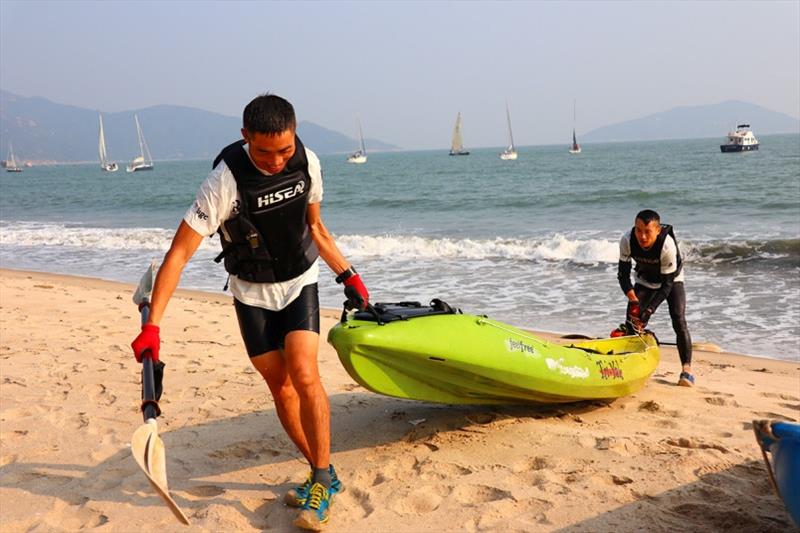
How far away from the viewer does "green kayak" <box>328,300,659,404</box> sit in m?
3.76

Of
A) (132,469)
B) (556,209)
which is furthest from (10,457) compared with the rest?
(556,209)

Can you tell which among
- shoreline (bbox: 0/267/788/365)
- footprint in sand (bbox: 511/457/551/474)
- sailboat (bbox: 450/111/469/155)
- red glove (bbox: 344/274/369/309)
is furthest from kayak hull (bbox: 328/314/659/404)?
sailboat (bbox: 450/111/469/155)

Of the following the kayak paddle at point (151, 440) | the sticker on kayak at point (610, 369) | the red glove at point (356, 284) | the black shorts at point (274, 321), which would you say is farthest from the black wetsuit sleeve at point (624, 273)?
the kayak paddle at point (151, 440)

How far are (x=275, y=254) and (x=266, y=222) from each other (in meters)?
0.15

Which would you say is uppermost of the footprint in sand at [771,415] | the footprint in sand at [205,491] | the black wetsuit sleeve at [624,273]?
the black wetsuit sleeve at [624,273]

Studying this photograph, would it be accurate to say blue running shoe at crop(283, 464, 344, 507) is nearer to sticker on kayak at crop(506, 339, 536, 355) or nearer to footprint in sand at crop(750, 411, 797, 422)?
sticker on kayak at crop(506, 339, 536, 355)

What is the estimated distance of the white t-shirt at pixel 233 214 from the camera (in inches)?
117

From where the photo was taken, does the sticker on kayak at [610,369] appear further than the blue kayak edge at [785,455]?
Yes

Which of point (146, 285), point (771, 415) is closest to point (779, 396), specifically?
point (771, 415)

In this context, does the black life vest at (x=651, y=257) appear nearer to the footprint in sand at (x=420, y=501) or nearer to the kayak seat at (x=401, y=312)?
the kayak seat at (x=401, y=312)

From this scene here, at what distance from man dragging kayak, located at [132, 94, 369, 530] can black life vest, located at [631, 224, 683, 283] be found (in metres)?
3.03

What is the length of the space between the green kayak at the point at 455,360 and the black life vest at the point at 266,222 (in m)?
0.67

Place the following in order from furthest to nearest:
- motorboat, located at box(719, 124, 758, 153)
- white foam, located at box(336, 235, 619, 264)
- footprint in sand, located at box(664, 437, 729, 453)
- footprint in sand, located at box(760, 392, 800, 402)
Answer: motorboat, located at box(719, 124, 758, 153) < white foam, located at box(336, 235, 619, 264) < footprint in sand, located at box(760, 392, 800, 402) < footprint in sand, located at box(664, 437, 729, 453)

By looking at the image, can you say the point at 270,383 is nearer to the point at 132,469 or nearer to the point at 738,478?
the point at 132,469
